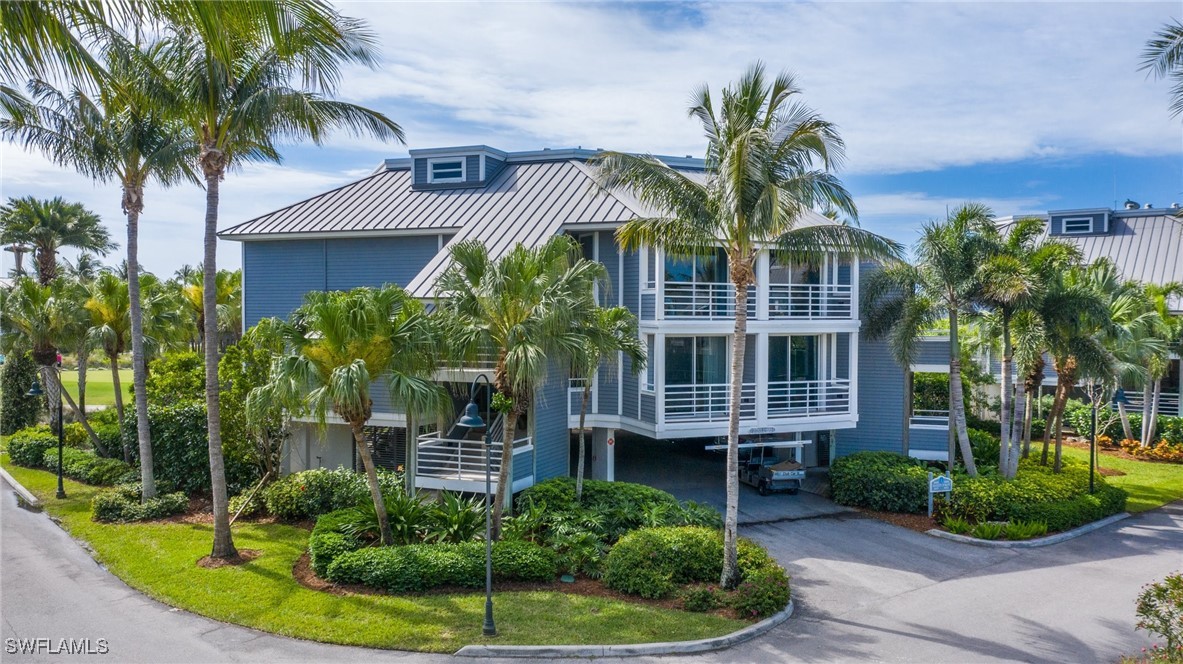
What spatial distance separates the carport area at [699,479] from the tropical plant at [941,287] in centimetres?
454

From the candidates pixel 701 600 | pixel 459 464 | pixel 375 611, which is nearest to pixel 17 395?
pixel 459 464

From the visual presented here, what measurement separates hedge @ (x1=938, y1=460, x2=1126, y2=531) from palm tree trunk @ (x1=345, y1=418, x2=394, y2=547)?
13.9 metres

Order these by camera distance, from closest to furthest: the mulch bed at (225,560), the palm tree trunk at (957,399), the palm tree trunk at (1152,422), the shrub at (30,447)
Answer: the mulch bed at (225,560), the palm tree trunk at (957,399), the shrub at (30,447), the palm tree trunk at (1152,422)

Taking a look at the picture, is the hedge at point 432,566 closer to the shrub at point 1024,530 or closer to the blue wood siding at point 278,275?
the shrub at point 1024,530

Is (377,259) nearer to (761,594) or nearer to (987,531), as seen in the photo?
(761,594)

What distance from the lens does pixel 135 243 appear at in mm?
19734

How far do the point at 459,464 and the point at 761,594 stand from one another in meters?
7.49

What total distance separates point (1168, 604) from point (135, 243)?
74.8 feet

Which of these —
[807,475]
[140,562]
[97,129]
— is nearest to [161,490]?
[140,562]

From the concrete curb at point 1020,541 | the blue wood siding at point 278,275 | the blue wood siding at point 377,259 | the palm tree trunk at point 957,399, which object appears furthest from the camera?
the blue wood siding at point 278,275

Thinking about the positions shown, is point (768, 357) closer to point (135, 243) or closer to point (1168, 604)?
point (1168, 604)

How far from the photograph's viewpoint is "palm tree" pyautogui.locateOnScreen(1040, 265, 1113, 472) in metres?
20.3

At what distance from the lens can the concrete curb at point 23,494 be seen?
20.9 meters

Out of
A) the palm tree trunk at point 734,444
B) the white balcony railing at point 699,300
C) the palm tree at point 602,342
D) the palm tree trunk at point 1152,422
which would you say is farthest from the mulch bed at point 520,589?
the palm tree trunk at point 1152,422
